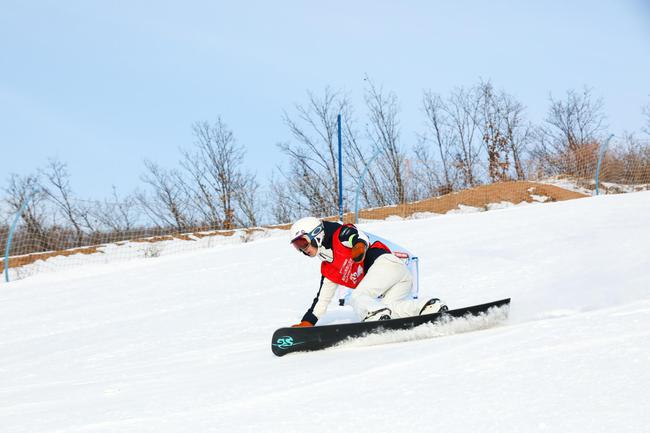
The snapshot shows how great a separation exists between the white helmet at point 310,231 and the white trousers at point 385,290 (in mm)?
541

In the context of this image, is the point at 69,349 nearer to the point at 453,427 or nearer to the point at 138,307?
the point at 138,307

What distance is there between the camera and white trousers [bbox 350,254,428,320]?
4.93 metres

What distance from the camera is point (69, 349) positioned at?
682 cm

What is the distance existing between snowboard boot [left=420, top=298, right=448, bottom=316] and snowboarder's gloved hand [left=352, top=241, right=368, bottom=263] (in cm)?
69

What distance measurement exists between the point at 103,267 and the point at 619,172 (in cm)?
1723

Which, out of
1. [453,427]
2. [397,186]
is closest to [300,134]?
[397,186]

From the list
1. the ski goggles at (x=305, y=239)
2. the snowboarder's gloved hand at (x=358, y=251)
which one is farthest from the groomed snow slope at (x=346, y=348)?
the ski goggles at (x=305, y=239)

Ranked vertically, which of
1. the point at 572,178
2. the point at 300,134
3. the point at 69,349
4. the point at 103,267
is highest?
the point at 300,134

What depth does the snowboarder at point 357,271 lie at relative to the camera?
4.95m

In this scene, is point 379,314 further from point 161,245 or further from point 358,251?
point 161,245

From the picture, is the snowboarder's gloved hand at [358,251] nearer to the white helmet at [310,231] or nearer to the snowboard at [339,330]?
the white helmet at [310,231]

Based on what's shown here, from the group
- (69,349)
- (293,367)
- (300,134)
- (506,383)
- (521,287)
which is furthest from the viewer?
(300,134)

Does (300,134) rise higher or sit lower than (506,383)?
higher

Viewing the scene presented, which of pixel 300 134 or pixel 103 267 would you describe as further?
pixel 300 134
